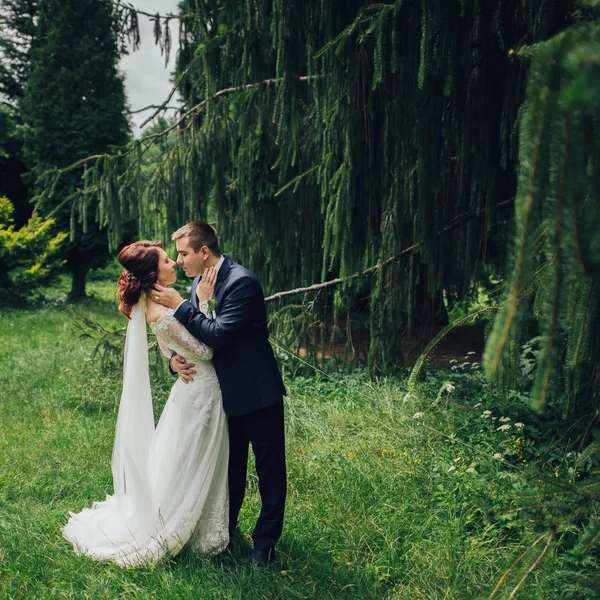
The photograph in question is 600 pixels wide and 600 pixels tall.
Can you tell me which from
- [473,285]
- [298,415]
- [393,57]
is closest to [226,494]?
[298,415]

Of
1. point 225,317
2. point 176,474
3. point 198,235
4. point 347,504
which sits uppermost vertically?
point 198,235

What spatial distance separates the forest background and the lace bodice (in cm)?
106

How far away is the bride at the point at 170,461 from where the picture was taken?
3199 millimetres

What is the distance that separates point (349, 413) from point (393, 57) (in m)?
2.88

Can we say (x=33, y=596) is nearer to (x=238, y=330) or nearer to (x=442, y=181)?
(x=238, y=330)

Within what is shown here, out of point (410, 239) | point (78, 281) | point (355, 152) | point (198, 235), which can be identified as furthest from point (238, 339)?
point (78, 281)

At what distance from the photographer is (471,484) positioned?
3.61 m

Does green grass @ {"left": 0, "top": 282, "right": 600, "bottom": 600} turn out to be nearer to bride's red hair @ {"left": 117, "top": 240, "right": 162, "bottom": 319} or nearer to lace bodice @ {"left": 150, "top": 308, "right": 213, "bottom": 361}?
lace bodice @ {"left": 150, "top": 308, "right": 213, "bottom": 361}

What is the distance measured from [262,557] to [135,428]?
938 mm

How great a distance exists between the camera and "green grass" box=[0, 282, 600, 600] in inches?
116

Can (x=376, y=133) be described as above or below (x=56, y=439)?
above

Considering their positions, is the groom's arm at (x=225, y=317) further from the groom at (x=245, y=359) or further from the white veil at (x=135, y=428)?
the white veil at (x=135, y=428)

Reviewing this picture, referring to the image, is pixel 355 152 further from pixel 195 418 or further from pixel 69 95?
pixel 69 95

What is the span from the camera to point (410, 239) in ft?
16.9
